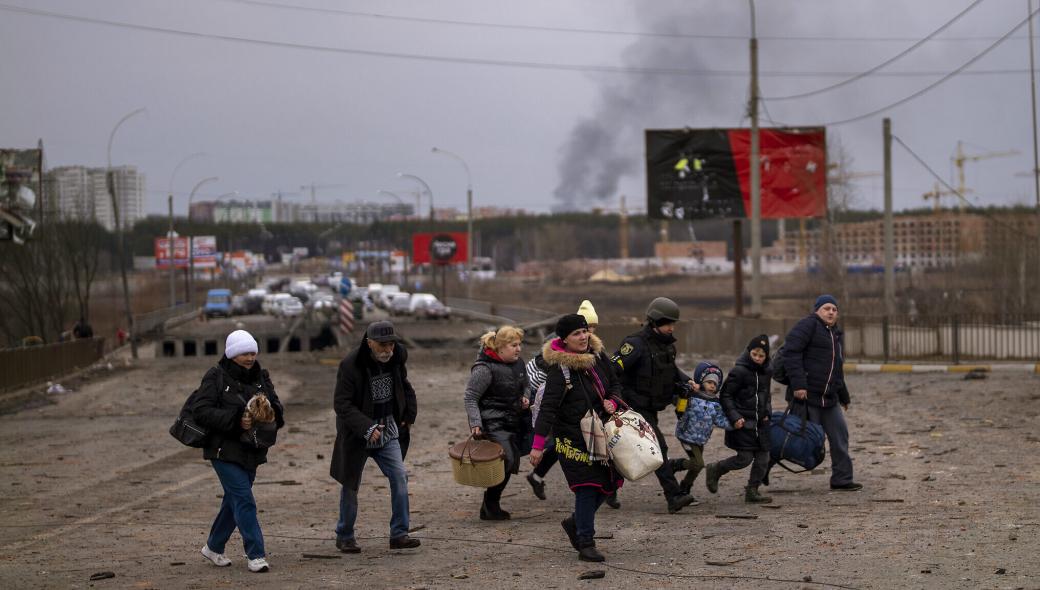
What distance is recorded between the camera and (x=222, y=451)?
8320mm

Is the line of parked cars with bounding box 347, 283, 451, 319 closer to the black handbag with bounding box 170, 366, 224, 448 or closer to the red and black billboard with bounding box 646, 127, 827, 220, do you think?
the red and black billboard with bounding box 646, 127, 827, 220

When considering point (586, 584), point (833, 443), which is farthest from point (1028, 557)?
point (833, 443)

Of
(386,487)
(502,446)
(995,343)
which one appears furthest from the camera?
(995,343)

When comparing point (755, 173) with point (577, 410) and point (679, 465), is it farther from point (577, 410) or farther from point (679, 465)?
point (577, 410)

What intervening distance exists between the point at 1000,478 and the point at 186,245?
316 feet

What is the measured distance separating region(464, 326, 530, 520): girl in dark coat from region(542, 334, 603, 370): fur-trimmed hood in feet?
6.46

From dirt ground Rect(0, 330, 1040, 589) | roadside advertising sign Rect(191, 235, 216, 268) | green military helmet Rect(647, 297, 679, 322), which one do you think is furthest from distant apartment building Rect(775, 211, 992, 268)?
roadside advertising sign Rect(191, 235, 216, 268)

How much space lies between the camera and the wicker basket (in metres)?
9.95

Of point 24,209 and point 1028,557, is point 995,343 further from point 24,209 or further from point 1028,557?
point 24,209

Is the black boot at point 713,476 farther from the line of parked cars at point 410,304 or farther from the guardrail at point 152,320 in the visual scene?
the line of parked cars at point 410,304

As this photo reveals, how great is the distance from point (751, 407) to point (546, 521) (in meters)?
2.04

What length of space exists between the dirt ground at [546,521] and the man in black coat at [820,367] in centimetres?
69

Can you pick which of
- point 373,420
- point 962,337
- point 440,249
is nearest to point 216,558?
point 373,420

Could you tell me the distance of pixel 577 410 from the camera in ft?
26.9
